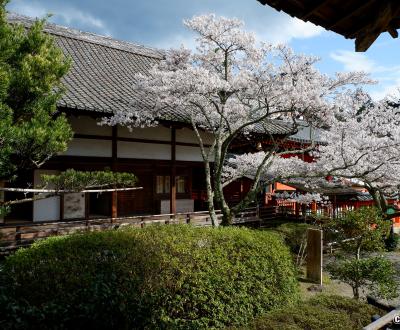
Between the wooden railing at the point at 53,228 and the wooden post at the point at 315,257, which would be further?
the wooden post at the point at 315,257

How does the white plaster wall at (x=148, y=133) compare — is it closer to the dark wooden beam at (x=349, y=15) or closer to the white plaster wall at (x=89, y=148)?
the white plaster wall at (x=89, y=148)

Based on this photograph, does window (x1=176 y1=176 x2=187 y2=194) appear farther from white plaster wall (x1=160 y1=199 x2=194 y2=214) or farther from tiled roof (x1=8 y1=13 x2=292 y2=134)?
tiled roof (x1=8 y1=13 x2=292 y2=134)

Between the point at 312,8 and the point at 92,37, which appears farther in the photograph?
the point at 92,37

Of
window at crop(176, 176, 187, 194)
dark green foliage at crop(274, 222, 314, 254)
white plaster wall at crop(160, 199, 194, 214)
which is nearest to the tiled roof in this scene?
dark green foliage at crop(274, 222, 314, 254)

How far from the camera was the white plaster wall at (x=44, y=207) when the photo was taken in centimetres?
1309

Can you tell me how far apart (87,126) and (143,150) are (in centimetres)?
251

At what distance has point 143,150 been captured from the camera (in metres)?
15.1

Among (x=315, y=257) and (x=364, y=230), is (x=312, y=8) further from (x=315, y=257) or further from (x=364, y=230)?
(x=315, y=257)

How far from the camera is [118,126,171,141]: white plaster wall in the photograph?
569 inches

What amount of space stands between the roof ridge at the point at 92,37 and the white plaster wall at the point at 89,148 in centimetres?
700

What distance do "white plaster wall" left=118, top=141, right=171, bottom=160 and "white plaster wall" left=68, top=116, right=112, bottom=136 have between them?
79 cm

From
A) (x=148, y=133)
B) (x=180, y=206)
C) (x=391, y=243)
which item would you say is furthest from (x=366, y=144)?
(x=180, y=206)

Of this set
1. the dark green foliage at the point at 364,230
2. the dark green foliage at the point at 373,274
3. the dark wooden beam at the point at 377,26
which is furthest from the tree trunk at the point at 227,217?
the dark wooden beam at the point at 377,26

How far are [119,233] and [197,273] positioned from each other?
1506mm
